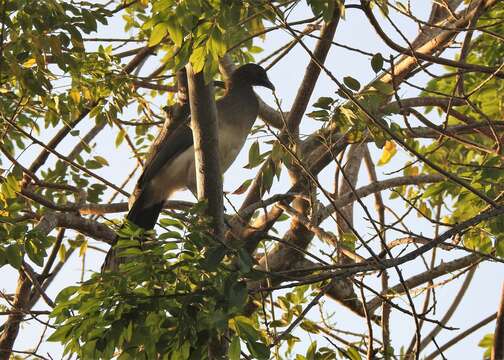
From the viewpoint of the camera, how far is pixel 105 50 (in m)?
5.79

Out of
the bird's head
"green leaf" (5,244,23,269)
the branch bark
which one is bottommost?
"green leaf" (5,244,23,269)

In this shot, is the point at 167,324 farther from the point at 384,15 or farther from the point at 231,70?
the point at 231,70

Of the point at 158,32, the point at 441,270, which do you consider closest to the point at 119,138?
the point at 441,270

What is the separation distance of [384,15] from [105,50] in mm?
2421

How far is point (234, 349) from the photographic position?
10.4ft

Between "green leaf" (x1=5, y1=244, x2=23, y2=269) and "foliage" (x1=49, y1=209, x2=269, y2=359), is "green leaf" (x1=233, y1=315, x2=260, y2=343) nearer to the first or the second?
"foliage" (x1=49, y1=209, x2=269, y2=359)

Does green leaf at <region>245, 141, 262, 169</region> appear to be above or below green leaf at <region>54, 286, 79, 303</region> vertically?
above

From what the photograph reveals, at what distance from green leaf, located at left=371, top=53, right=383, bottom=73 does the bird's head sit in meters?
2.83

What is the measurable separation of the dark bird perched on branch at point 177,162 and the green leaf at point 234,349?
255 centimetres

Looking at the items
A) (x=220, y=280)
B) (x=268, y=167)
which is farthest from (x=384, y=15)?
(x=220, y=280)

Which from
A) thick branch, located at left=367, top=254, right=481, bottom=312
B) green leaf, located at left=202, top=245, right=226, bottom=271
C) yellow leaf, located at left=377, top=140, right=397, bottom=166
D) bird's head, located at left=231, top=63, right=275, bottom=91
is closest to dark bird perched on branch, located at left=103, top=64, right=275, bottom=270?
bird's head, located at left=231, top=63, right=275, bottom=91

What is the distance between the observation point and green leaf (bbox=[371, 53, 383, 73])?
138 inches

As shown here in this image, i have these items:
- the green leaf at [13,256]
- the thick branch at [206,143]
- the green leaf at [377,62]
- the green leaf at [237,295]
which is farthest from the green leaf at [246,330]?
the green leaf at [13,256]

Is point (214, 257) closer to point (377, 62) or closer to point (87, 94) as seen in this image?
point (377, 62)
